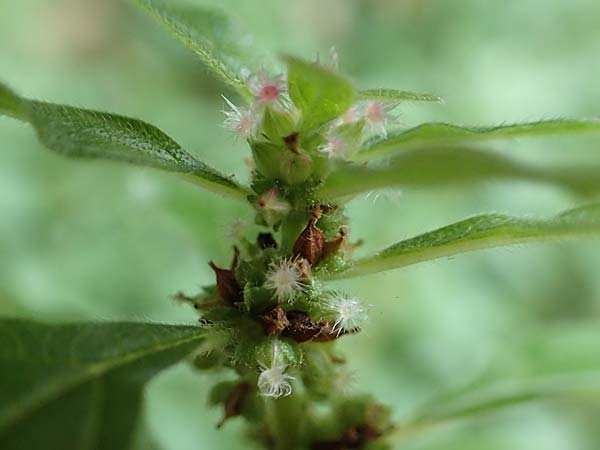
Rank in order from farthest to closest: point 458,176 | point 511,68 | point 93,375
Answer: point 511,68 < point 93,375 < point 458,176

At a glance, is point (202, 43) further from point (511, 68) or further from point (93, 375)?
point (511, 68)

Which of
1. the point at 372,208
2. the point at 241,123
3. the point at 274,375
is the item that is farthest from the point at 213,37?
the point at 372,208

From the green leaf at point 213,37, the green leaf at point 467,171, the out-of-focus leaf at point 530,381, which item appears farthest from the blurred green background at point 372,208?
the green leaf at point 467,171

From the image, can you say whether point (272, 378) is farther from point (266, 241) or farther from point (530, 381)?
point (530, 381)

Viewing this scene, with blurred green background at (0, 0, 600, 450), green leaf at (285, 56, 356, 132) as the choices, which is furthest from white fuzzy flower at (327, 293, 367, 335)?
blurred green background at (0, 0, 600, 450)

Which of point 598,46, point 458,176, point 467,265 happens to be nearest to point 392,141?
point 458,176

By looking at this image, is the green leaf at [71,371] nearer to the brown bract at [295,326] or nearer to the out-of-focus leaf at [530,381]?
the brown bract at [295,326]

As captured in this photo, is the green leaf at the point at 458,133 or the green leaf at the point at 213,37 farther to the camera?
the green leaf at the point at 213,37
